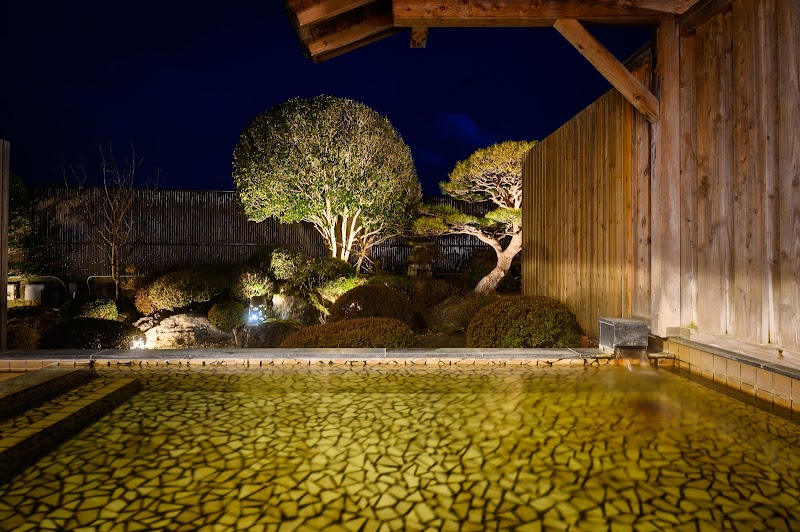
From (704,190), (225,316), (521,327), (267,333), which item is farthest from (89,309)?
(704,190)

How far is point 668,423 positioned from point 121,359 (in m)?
4.61

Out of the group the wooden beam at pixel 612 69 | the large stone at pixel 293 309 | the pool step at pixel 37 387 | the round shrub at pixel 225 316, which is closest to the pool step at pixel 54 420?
the pool step at pixel 37 387

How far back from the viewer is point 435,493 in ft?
6.86

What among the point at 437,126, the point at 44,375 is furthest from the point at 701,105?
the point at 437,126

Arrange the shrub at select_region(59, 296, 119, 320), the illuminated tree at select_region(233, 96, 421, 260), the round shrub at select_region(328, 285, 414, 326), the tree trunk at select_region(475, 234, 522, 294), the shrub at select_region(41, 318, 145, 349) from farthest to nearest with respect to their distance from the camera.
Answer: the tree trunk at select_region(475, 234, 522, 294), the illuminated tree at select_region(233, 96, 421, 260), the shrub at select_region(59, 296, 119, 320), the round shrub at select_region(328, 285, 414, 326), the shrub at select_region(41, 318, 145, 349)

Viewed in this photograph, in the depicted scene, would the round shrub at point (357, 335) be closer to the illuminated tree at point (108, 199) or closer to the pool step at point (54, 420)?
the pool step at point (54, 420)

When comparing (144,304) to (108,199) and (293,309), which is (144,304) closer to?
(293,309)

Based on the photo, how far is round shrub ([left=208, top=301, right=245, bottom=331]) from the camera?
30.2 feet

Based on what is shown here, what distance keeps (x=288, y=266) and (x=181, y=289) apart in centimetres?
226

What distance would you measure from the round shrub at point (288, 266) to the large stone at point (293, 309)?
0.44 m

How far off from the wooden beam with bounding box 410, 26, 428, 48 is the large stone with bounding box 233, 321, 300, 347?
4404 millimetres

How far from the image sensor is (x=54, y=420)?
9.66 ft

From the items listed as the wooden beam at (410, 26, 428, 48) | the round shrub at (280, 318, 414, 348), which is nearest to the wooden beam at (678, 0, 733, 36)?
the wooden beam at (410, 26, 428, 48)

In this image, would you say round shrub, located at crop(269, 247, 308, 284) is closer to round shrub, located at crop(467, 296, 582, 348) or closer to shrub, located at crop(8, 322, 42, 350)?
shrub, located at crop(8, 322, 42, 350)
